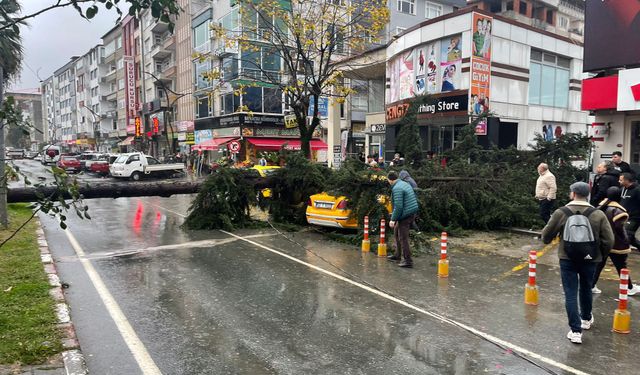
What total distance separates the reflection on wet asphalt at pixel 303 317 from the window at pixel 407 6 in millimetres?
38840

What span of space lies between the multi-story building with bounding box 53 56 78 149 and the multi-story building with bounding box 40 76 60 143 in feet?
4.69

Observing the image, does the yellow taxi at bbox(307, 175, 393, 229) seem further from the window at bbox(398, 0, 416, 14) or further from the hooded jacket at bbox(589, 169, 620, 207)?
the window at bbox(398, 0, 416, 14)

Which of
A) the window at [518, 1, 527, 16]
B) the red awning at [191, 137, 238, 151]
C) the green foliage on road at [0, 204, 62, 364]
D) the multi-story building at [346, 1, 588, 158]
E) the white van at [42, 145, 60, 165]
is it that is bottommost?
the green foliage on road at [0, 204, 62, 364]

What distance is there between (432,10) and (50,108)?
123 metres

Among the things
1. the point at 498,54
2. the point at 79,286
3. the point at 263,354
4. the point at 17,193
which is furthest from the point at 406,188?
the point at 498,54

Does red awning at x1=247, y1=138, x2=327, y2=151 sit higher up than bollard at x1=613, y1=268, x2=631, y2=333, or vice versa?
red awning at x1=247, y1=138, x2=327, y2=151

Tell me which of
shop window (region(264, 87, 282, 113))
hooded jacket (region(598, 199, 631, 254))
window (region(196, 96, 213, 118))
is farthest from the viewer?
Answer: window (region(196, 96, 213, 118))

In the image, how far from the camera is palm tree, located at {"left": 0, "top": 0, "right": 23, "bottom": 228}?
395 centimetres

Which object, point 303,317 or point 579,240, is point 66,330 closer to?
point 303,317

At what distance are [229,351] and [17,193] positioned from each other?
9185mm

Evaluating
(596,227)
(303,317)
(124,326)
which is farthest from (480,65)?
(124,326)

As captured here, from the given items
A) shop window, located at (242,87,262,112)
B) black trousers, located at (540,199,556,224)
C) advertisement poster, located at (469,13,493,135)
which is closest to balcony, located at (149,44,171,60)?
shop window, located at (242,87,262,112)

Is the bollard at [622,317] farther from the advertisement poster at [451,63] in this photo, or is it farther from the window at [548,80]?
the window at [548,80]

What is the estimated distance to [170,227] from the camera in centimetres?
1377
